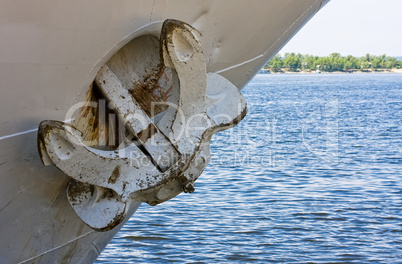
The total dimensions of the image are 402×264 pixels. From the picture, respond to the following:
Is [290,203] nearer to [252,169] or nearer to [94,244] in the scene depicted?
[252,169]

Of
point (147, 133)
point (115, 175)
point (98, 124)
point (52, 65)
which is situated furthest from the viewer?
point (98, 124)

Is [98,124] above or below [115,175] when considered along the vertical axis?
above

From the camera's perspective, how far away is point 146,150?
10.1 feet

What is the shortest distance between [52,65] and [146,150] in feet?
2.05

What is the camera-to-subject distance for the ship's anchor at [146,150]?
2898 mm

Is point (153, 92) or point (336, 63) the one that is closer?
point (153, 92)

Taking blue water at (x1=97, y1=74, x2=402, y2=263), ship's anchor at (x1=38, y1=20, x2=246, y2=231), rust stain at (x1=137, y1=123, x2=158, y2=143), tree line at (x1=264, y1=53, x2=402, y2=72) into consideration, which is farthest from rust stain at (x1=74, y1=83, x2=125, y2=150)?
tree line at (x1=264, y1=53, x2=402, y2=72)

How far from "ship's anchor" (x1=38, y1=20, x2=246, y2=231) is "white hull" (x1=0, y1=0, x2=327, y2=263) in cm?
18

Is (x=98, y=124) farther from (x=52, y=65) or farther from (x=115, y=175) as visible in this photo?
(x=52, y=65)

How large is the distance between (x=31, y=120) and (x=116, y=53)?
2.13 ft

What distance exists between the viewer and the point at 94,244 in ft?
14.4

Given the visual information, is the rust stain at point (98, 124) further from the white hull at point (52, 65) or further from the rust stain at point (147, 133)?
the rust stain at point (147, 133)

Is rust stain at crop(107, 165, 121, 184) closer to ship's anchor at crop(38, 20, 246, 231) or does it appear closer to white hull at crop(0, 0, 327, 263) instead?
ship's anchor at crop(38, 20, 246, 231)

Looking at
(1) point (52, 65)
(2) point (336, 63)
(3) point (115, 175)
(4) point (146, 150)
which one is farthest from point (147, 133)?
(2) point (336, 63)
